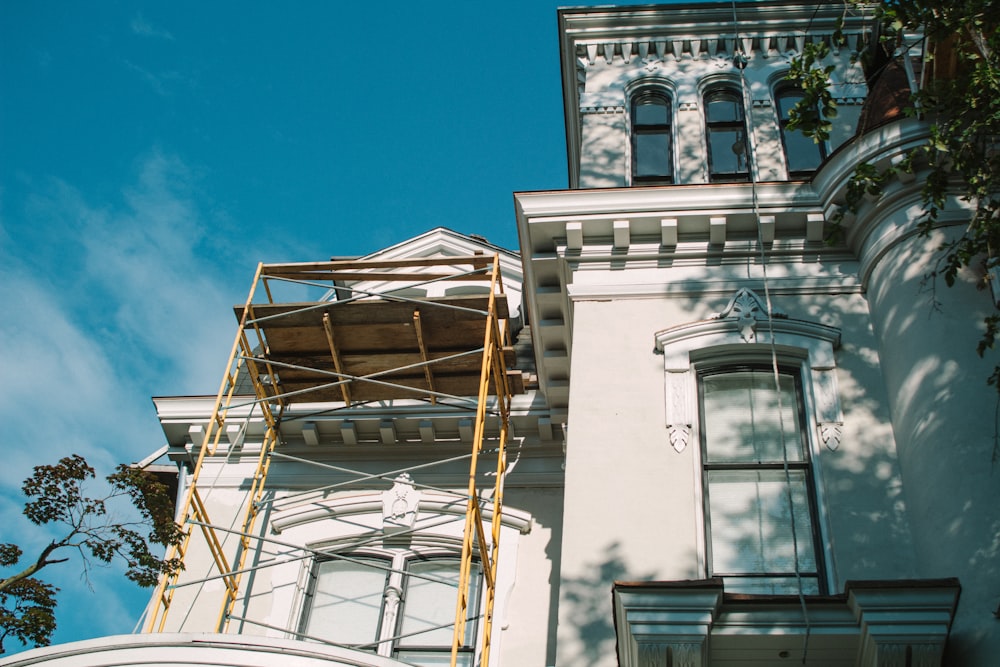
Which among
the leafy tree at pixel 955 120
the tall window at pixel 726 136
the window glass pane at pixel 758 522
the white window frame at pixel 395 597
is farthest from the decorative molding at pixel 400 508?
the leafy tree at pixel 955 120

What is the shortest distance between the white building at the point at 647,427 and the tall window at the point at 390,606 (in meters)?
0.03

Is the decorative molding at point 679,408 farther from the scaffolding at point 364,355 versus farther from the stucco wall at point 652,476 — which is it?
the scaffolding at point 364,355

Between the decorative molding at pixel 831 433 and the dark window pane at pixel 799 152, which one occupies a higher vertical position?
the dark window pane at pixel 799 152

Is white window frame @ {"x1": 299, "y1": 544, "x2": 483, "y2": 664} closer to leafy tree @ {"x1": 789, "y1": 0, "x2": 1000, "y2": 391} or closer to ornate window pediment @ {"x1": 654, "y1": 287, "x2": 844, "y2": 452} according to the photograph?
ornate window pediment @ {"x1": 654, "y1": 287, "x2": 844, "y2": 452}

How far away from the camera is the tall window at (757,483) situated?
7.82 metres

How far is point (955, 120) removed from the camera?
8234 millimetres

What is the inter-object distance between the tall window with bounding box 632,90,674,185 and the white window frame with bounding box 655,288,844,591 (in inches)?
102

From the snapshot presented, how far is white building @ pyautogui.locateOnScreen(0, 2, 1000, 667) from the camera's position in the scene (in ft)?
23.6

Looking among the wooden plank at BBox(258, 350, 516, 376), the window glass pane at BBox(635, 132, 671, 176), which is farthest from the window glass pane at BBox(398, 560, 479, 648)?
the window glass pane at BBox(635, 132, 671, 176)

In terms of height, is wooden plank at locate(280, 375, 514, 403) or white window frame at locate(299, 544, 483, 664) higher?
wooden plank at locate(280, 375, 514, 403)

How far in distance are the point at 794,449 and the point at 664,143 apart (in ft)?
15.7

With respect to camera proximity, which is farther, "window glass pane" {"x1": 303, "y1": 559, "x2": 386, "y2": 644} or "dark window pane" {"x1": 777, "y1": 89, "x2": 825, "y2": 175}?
"dark window pane" {"x1": 777, "y1": 89, "x2": 825, "y2": 175}

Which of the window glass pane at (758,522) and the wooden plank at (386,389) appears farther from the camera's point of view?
the wooden plank at (386,389)

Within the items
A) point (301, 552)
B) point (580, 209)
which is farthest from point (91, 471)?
point (580, 209)
